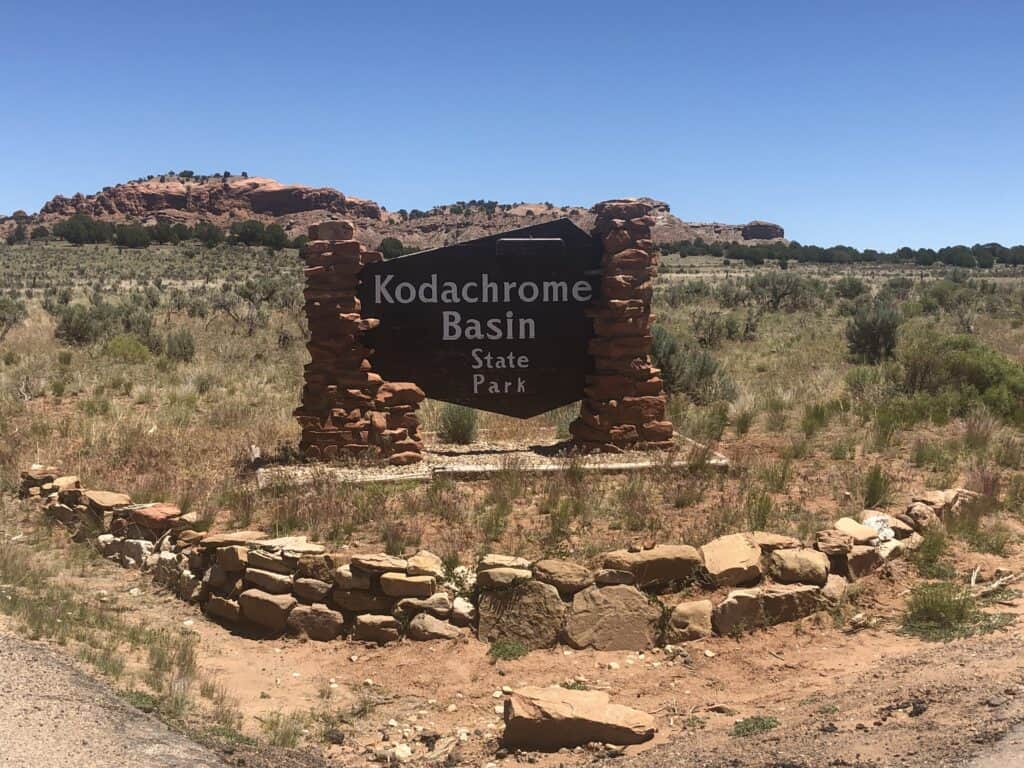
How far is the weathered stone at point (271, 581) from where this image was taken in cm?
690

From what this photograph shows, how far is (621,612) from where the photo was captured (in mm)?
6383

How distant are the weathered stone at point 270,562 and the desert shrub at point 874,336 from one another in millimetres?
14733

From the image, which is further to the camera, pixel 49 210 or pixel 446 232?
pixel 49 210

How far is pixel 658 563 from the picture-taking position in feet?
21.7

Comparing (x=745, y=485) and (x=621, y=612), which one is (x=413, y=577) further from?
(x=745, y=485)

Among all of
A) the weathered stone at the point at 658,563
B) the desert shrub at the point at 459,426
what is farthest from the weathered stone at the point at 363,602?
the desert shrub at the point at 459,426

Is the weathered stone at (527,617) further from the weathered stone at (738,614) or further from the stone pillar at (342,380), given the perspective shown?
the stone pillar at (342,380)

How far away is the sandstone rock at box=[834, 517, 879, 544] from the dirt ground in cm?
28

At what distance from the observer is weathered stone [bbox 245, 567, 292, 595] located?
6.90 meters

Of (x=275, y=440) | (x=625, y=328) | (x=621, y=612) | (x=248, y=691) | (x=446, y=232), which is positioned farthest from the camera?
(x=446, y=232)

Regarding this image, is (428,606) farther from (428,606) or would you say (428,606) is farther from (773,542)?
(773,542)

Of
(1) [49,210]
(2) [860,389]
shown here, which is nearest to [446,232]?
(1) [49,210]

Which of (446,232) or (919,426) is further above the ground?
(446,232)

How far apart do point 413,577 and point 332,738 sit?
5.07 feet
